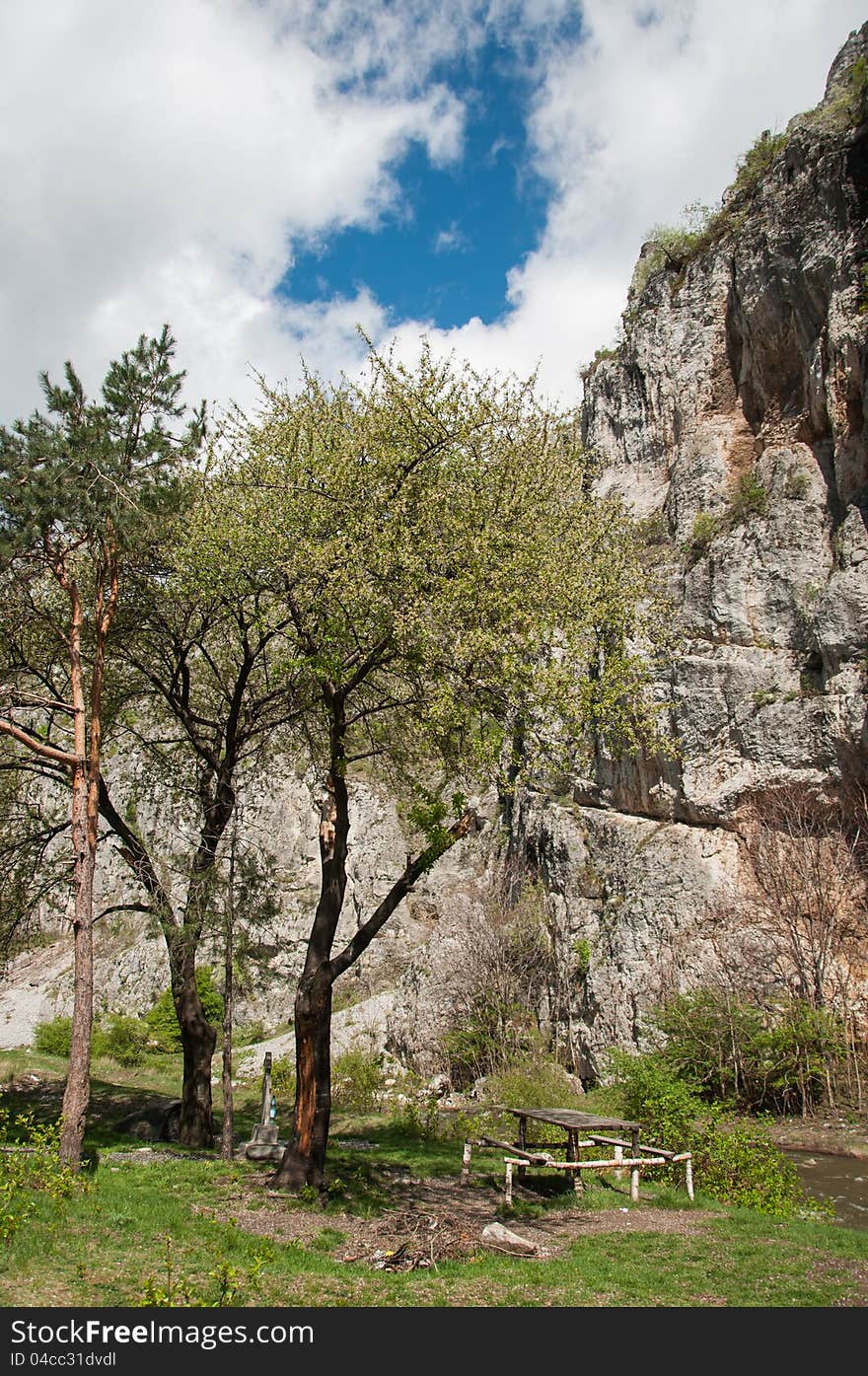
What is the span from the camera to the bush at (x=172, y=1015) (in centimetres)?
3481

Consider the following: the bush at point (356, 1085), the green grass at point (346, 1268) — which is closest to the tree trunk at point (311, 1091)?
the green grass at point (346, 1268)

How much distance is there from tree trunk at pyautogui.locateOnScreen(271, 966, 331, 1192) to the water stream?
772 centimetres

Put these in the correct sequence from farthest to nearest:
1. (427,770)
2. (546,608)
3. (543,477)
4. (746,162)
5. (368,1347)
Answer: (746,162) < (427,770) < (543,477) < (546,608) < (368,1347)

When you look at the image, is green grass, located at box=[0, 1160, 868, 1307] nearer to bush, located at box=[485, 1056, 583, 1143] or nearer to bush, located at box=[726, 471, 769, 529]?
bush, located at box=[485, 1056, 583, 1143]

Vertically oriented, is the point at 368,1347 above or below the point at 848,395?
below

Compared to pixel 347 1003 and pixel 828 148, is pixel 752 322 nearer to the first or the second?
pixel 828 148

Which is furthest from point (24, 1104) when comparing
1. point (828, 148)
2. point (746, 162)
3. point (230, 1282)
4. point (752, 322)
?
point (746, 162)

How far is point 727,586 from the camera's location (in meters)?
27.3

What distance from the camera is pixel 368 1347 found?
18.4 feet

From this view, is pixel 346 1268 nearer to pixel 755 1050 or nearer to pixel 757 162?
pixel 755 1050

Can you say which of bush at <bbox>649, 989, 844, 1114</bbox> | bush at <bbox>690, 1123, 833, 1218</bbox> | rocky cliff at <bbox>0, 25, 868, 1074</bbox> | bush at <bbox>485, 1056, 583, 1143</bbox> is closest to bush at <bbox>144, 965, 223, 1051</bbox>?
rocky cliff at <bbox>0, 25, 868, 1074</bbox>

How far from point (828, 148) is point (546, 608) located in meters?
25.0

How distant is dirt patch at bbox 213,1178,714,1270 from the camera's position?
343 inches

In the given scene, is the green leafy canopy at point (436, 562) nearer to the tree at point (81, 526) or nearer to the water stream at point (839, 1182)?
the tree at point (81, 526)
